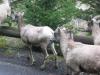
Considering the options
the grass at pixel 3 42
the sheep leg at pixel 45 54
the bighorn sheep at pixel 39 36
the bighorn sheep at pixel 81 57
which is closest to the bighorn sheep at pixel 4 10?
the grass at pixel 3 42

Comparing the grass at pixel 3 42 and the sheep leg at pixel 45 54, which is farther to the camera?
the grass at pixel 3 42

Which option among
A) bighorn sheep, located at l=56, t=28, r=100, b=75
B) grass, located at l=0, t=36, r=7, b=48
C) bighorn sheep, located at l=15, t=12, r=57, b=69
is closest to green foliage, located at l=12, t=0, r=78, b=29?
bighorn sheep, located at l=15, t=12, r=57, b=69

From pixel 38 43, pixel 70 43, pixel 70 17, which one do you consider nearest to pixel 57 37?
pixel 70 43

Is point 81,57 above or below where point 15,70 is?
above

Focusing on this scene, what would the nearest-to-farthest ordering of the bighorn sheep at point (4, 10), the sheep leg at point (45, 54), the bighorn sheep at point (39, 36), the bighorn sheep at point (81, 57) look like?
the bighorn sheep at point (81, 57), the bighorn sheep at point (39, 36), the sheep leg at point (45, 54), the bighorn sheep at point (4, 10)

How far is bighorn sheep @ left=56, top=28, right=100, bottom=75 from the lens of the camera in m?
10.9

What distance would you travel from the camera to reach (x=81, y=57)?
1109cm

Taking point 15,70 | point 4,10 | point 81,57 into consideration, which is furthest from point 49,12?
point 81,57

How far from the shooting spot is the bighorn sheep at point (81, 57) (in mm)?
10867

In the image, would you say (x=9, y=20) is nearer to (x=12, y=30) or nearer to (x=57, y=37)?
(x=12, y=30)

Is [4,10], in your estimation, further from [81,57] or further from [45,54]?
[81,57]

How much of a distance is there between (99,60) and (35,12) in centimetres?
593

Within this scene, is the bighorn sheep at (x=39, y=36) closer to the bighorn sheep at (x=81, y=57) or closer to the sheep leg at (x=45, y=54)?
the sheep leg at (x=45, y=54)

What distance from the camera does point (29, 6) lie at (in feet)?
53.5
